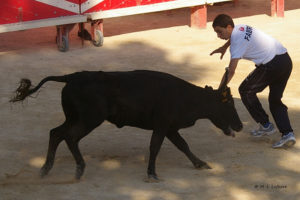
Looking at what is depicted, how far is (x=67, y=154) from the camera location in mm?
8430

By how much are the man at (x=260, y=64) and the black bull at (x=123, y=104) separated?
65cm

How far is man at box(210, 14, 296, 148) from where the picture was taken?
8.15 metres

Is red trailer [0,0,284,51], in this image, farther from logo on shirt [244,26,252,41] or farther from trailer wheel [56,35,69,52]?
logo on shirt [244,26,252,41]

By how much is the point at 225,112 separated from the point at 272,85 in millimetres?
810

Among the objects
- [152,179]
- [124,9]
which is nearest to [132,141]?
[152,179]

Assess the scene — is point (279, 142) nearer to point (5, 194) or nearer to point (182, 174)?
point (182, 174)

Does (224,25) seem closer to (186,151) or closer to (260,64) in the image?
(260,64)

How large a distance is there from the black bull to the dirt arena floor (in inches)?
14.2

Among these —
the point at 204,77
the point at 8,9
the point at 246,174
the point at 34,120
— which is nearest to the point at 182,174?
the point at 246,174

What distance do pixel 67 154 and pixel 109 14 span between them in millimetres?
5576

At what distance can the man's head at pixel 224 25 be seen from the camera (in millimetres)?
8109

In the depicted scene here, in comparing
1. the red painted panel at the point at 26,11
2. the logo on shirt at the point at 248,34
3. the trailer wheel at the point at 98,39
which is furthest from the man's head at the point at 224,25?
the trailer wheel at the point at 98,39

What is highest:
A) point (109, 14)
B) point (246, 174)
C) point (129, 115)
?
point (109, 14)

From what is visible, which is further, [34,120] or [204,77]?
[204,77]
